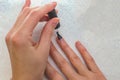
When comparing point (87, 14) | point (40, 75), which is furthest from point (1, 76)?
point (87, 14)

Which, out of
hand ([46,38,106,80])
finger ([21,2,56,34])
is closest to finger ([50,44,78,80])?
hand ([46,38,106,80])

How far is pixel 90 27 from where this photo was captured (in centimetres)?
93

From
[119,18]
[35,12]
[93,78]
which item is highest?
[35,12]

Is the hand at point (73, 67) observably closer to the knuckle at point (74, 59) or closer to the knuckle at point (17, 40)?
the knuckle at point (74, 59)

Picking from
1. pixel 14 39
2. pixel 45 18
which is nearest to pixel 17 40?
pixel 14 39

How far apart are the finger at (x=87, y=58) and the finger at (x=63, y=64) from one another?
0.18 feet

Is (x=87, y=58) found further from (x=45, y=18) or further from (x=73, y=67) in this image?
(x=45, y=18)

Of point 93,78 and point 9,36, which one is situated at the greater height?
point 9,36

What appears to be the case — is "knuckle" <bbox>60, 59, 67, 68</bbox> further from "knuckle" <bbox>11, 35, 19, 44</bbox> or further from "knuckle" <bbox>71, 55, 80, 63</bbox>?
"knuckle" <bbox>11, 35, 19, 44</bbox>

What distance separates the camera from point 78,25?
931mm

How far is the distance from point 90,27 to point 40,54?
22 centimetres

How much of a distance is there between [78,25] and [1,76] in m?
0.32

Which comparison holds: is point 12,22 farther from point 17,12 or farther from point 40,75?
point 40,75

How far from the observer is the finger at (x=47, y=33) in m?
0.83
